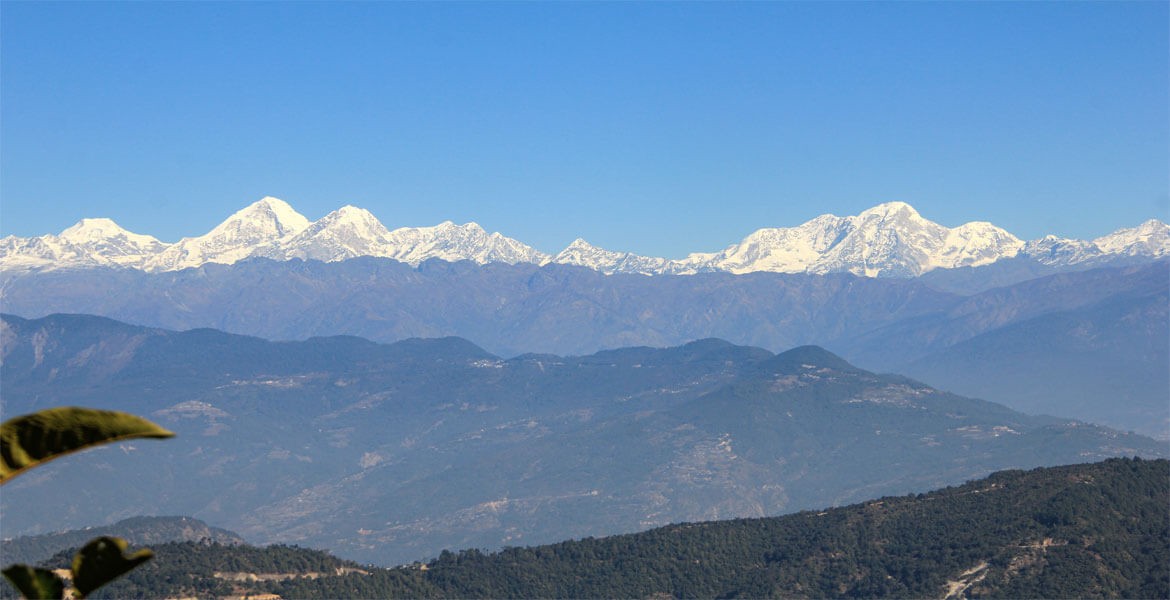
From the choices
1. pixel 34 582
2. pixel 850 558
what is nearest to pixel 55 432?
pixel 34 582

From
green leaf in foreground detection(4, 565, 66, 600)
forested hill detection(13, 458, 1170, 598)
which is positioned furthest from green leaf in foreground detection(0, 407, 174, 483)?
forested hill detection(13, 458, 1170, 598)

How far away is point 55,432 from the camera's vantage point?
8.48m

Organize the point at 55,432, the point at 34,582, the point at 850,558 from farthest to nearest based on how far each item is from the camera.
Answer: the point at 850,558, the point at 34,582, the point at 55,432

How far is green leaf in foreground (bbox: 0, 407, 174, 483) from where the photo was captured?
27.7 ft

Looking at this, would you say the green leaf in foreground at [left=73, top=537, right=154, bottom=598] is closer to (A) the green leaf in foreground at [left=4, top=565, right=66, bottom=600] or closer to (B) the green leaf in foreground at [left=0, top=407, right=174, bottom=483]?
(A) the green leaf in foreground at [left=4, top=565, right=66, bottom=600]

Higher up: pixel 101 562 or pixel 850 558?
pixel 101 562

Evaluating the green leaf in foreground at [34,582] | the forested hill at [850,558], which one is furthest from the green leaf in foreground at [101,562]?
the forested hill at [850,558]

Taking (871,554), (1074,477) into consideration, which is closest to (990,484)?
(1074,477)

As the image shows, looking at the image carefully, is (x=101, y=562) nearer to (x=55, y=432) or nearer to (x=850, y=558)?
(x=55, y=432)

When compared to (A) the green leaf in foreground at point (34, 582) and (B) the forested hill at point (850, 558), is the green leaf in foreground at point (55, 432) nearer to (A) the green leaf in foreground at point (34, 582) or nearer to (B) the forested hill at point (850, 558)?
(A) the green leaf in foreground at point (34, 582)

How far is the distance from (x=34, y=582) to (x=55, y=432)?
4.04 ft

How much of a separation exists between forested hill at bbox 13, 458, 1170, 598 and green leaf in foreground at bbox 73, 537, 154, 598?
354 ft

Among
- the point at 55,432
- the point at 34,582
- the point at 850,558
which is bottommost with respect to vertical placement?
the point at 850,558

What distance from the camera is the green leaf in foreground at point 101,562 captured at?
8.83 m
